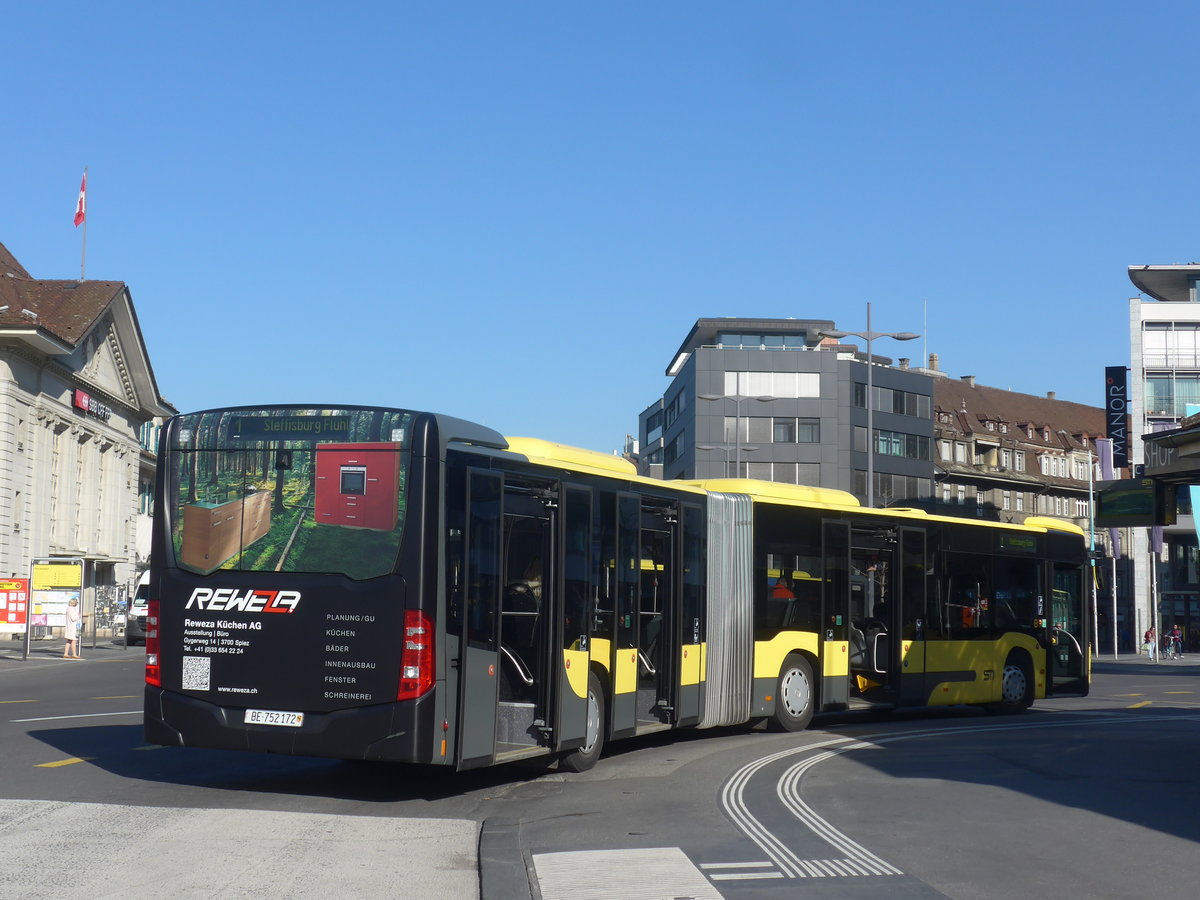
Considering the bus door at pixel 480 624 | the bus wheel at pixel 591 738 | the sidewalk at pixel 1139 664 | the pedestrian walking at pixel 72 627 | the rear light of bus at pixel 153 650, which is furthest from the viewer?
the sidewalk at pixel 1139 664

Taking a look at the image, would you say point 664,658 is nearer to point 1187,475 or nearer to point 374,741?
point 374,741

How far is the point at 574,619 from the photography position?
43.8 feet

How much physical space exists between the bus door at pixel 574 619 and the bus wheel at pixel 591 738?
7.9 inches

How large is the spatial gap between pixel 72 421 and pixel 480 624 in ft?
178

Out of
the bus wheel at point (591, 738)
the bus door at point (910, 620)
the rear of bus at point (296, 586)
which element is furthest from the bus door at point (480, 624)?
the bus door at point (910, 620)

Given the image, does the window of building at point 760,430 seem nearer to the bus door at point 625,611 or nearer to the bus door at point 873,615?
the bus door at point 873,615

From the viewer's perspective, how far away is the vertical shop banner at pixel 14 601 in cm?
4019

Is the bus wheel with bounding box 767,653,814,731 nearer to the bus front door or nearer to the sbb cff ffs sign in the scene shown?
the bus front door

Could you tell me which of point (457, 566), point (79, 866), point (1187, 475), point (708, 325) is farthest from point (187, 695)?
point (708, 325)

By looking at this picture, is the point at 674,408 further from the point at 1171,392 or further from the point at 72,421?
the point at 72,421

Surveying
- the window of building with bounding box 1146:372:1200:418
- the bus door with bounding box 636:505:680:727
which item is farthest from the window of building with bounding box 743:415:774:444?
the bus door with bounding box 636:505:680:727

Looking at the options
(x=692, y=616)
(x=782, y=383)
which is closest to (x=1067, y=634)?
(x=692, y=616)

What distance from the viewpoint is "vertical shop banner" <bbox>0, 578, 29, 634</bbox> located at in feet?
132

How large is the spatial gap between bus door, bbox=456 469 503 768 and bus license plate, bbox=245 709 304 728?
50.5 inches
